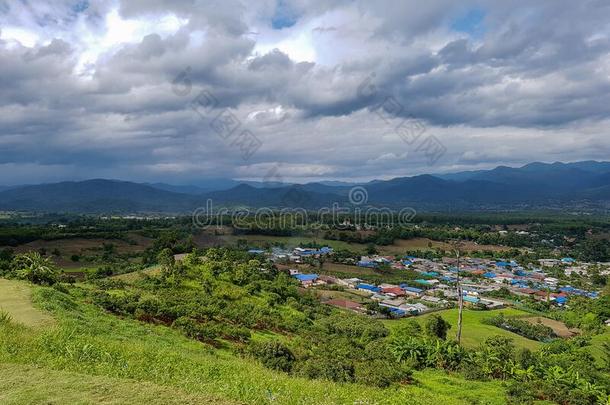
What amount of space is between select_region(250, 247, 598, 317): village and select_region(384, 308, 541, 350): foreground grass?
102 inches

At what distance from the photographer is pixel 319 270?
69.9 m

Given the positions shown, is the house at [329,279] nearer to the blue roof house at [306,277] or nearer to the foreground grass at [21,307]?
the blue roof house at [306,277]

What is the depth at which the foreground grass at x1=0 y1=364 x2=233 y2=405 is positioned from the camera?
6.78m

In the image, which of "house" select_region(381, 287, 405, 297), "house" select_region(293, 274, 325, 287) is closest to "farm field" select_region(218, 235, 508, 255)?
"house" select_region(293, 274, 325, 287)

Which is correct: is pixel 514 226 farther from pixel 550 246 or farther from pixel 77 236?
pixel 77 236

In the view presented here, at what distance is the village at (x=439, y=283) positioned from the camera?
49625 millimetres

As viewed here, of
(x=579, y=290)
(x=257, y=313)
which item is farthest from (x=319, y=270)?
(x=257, y=313)

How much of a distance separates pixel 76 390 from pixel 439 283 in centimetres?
6337

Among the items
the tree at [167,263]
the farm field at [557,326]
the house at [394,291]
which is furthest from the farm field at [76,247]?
the farm field at [557,326]

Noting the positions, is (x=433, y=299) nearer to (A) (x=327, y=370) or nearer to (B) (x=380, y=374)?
(B) (x=380, y=374)

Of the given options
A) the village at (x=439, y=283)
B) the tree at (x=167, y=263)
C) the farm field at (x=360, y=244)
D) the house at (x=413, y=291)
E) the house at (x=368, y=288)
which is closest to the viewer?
the tree at (x=167, y=263)

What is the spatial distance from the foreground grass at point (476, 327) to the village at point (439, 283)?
260 cm

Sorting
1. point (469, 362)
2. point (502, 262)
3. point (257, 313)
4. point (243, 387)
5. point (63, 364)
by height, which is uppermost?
point (63, 364)

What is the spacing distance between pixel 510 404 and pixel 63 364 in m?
15.6
